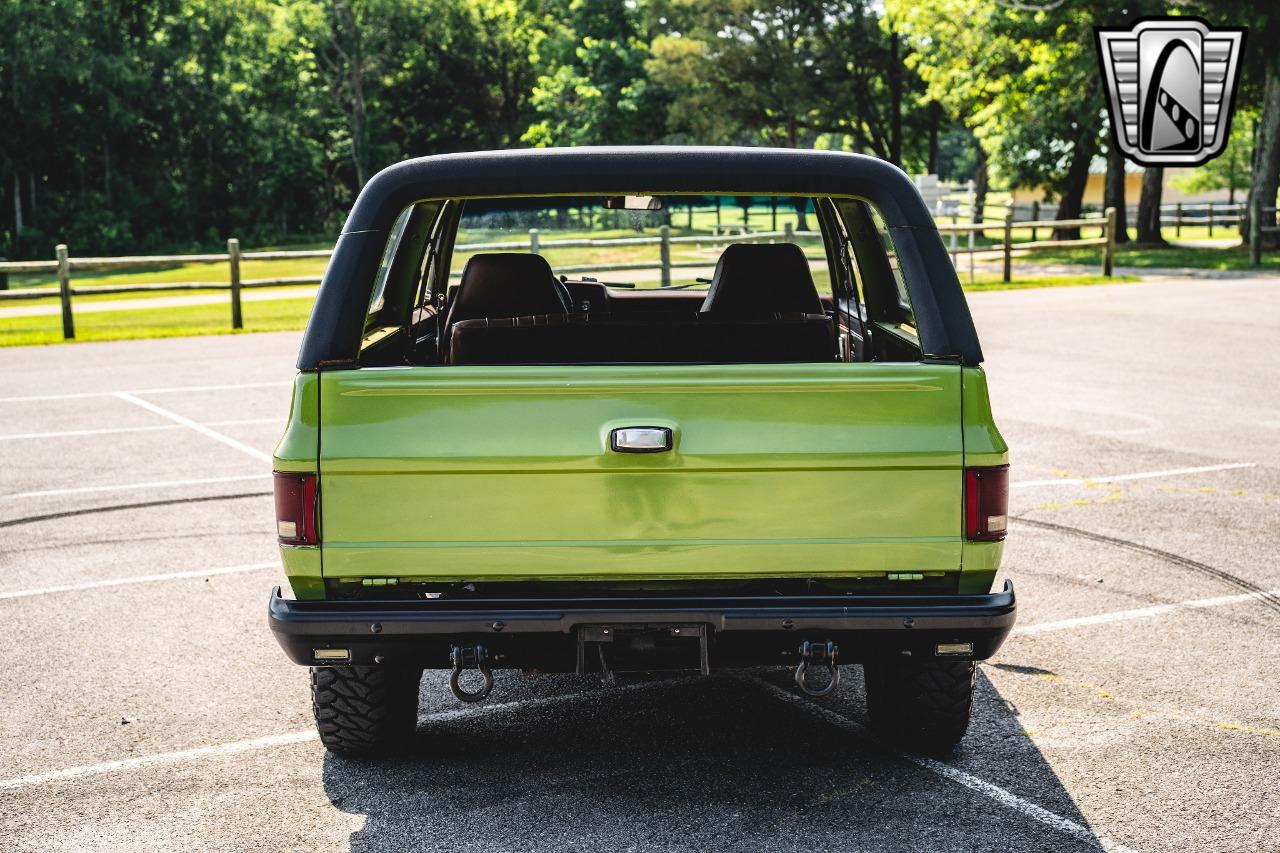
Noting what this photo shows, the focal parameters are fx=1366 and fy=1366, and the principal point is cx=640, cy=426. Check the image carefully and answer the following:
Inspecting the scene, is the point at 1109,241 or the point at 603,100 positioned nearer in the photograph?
the point at 1109,241

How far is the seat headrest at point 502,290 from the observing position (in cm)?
492

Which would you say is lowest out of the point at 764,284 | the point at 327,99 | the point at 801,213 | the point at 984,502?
the point at 984,502

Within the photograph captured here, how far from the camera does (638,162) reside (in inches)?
156

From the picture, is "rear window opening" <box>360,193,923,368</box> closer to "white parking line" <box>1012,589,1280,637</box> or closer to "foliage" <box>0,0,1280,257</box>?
"white parking line" <box>1012,589,1280,637</box>

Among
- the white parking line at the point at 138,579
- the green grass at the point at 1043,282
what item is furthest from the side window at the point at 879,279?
the green grass at the point at 1043,282

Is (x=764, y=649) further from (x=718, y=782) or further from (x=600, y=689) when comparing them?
(x=600, y=689)

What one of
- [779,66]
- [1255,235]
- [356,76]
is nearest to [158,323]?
[1255,235]

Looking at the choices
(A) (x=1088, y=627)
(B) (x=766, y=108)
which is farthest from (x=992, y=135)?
(A) (x=1088, y=627)

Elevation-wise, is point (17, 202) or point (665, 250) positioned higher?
point (17, 202)

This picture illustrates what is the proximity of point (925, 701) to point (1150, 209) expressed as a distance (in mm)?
37240

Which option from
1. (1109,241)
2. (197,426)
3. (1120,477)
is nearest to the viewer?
(1120,477)

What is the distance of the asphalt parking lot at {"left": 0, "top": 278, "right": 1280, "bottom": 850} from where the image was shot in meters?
3.92

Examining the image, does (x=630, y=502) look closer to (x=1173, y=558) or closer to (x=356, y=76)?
(x=1173, y=558)

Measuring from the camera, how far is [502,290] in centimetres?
492
